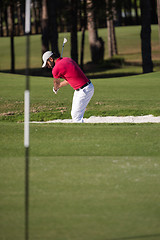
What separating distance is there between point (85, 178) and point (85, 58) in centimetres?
4398

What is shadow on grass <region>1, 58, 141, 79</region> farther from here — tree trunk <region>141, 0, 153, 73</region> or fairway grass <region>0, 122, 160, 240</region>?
fairway grass <region>0, 122, 160, 240</region>

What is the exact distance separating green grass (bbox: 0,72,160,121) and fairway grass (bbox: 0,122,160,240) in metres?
4.49

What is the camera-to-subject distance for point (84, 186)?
645 cm

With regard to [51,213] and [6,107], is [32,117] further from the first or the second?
[51,213]

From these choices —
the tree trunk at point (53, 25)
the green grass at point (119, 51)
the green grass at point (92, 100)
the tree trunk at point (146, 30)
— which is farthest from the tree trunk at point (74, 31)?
the green grass at point (92, 100)

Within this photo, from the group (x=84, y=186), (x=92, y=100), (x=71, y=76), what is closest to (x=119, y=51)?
(x=92, y=100)

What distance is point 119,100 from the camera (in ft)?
53.6

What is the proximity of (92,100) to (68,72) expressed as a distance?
5101 millimetres

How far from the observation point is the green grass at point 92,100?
15.3 meters

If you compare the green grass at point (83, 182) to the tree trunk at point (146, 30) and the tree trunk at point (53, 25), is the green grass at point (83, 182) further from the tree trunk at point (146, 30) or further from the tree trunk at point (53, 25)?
the tree trunk at point (53, 25)

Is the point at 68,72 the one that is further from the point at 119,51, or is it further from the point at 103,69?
the point at 119,51

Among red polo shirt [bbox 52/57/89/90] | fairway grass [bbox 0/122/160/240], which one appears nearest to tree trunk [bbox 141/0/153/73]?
red polo shirt [bbox 52/57/89/90]

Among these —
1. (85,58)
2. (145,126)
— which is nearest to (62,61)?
(145,126)

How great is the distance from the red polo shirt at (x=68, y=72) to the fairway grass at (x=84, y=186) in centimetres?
150
